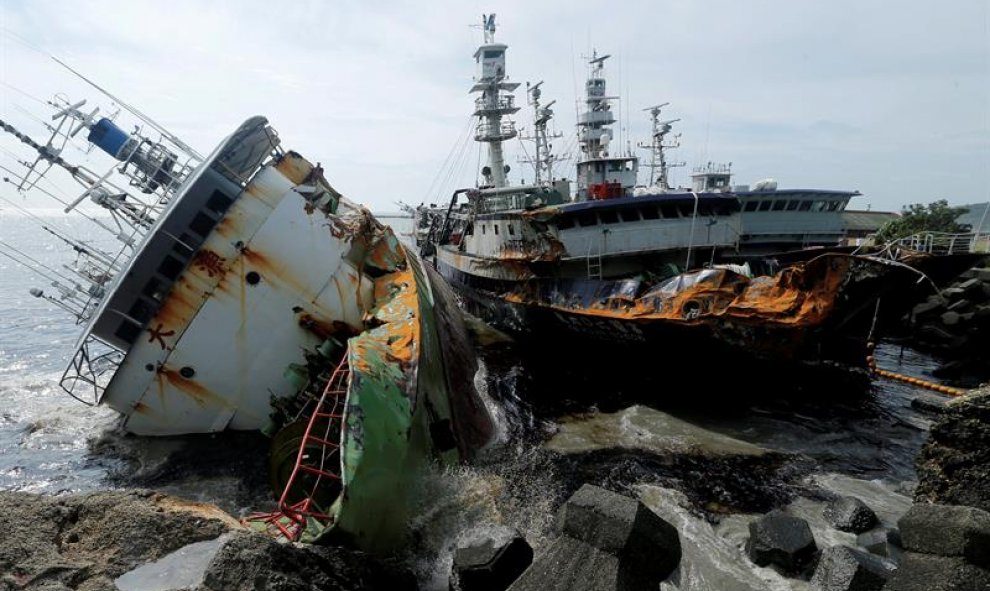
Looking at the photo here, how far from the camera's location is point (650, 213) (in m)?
17.7

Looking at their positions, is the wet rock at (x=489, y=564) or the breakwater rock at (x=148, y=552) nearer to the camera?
the breakwater rock at (x=148, y=552)

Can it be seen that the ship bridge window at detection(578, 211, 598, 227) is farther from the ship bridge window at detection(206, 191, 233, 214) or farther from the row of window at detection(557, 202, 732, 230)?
the ship bridge window at detection(206, 191, 233, 214)

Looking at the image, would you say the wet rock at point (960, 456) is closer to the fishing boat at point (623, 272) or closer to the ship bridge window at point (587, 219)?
the fishing boat at point (623, 272)

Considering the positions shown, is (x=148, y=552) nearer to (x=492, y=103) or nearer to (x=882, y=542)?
(x=882, y=542)

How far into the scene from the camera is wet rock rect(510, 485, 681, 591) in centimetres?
389

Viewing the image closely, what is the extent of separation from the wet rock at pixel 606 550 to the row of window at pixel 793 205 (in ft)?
61.1

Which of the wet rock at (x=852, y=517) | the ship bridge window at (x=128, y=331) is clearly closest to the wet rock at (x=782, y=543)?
the wet rock at (x=852, y=517)

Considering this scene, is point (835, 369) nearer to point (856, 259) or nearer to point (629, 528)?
point (856, 259)

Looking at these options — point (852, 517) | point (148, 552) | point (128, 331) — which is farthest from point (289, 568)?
point (852, 517)

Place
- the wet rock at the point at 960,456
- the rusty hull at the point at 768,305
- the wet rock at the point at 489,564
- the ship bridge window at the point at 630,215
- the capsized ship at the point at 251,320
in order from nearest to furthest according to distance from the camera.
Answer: the wet rock at the point at 489,564 < the wet rock at the point at 960,456 < the capsized ship at the point at 251,320 < the rusty hull at the point at 768,305 < the ship bridge window at the point at 630,215

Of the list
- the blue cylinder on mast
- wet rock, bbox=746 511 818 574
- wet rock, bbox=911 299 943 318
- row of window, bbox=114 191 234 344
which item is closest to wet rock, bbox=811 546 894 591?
wet rock, bbox=746 511 818 574

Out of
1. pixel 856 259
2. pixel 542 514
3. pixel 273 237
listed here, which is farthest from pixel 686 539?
pixel 273 237

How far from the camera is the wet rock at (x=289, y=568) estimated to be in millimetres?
4465

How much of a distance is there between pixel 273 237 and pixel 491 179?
72.1 ft
